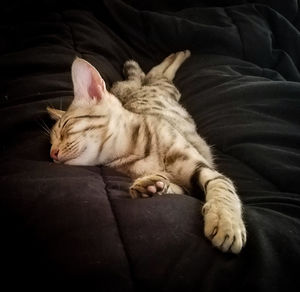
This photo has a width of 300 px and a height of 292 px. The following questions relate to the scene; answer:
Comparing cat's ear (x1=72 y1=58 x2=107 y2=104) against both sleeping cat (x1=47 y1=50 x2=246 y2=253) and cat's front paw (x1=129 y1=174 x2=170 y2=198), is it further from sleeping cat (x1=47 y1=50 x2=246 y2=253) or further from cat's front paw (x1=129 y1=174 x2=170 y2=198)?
cat's front paw (x1=129 y1=174 x2=170 y2=198)

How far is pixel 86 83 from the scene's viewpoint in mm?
1229

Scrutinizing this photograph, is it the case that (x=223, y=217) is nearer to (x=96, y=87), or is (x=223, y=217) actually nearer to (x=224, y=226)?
(x=224, y=226)

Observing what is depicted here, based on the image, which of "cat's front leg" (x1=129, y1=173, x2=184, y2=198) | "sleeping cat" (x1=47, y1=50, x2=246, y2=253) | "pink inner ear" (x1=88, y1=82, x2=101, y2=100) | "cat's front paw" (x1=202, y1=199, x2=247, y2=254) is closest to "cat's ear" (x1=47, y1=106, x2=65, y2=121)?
"sleeping cat" (x1=47, y1=50, x2=246, y2=253)

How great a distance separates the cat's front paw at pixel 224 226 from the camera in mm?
700

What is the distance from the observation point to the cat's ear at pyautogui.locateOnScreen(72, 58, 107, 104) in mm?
1185

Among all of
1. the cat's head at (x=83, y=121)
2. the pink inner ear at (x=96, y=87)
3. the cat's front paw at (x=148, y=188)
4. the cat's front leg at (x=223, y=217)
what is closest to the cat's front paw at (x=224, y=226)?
the cat's front leg at (x=223, y=217)

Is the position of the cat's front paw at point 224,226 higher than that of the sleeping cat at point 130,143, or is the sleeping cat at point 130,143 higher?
the cat's front paw at point 224,226

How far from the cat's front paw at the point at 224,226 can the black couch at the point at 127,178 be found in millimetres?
18

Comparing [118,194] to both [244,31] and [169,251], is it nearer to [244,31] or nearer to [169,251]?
[169,251]

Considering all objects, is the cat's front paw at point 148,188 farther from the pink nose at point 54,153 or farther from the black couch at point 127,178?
the pink nose at point 54,153

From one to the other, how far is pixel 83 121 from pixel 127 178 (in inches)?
10.1

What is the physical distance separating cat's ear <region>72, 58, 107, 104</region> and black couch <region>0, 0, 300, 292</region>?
141 mm

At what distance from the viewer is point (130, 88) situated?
5.66 feet

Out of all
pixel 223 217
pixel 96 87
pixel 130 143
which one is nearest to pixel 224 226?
pixel 223 217
